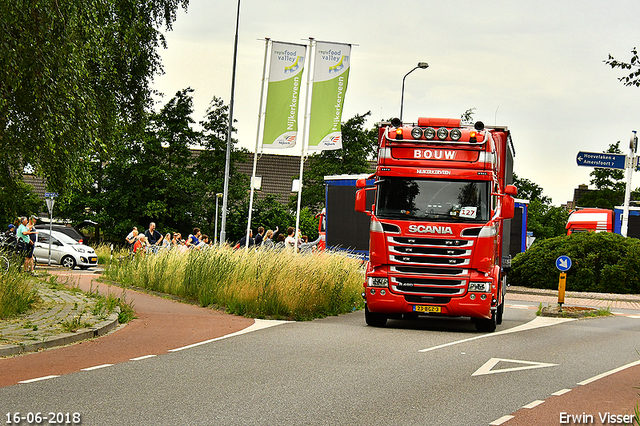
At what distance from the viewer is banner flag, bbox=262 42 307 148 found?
73.7 ft

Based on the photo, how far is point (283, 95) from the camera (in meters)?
22.6

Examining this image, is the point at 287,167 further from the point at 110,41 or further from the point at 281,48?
the point at 110,41

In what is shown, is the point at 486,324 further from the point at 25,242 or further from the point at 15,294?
the point at 25,242

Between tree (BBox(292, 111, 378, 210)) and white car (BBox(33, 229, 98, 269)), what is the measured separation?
1748cm

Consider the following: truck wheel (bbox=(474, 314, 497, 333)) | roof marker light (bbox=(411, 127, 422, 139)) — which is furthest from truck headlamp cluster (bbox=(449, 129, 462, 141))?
truck wheel (bbox=(474, 314, 497, 333))

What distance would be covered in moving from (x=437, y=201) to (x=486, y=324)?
8.37 ft

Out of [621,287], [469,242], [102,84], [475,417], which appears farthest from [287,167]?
[475,417]

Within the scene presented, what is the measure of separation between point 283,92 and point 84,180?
9602mm

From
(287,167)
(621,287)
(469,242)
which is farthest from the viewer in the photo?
(287,167)

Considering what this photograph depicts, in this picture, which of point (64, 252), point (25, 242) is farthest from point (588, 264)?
point (64, 252)

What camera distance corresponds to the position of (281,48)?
22.7 meters

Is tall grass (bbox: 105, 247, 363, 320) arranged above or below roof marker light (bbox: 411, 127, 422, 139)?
below

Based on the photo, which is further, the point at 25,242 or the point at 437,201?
the point at 25,242

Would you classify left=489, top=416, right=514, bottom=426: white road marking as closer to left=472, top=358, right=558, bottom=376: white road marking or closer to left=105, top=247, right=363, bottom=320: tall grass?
left=472, top=358, right=558, bottom=376: white road marking
